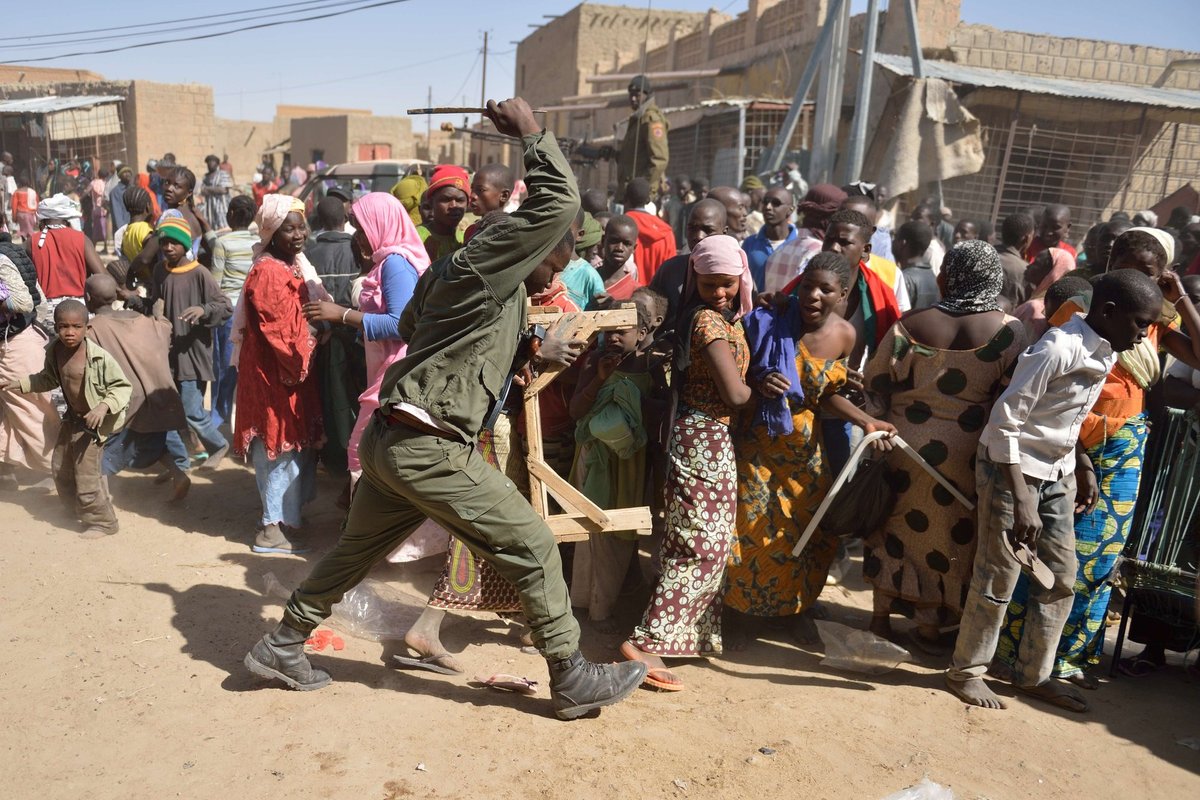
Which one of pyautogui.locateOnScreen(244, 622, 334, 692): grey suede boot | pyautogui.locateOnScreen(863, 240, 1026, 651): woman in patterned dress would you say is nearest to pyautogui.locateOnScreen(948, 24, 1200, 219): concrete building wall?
pyautogui.locateOnScreen(863, 240, 1026, 651): woman in patterned dress

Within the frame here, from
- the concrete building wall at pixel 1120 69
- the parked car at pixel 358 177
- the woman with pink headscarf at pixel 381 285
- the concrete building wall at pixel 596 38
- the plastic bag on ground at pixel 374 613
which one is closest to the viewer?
the plastic bag on ground at pixel 374 613

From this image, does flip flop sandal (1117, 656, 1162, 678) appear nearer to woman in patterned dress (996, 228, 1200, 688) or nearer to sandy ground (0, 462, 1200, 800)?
sandy ground (0, 462, 1200, 800)

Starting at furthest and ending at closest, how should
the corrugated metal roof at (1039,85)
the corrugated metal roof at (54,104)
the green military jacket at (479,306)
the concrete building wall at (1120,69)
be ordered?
the corrugated metal roof at (54,104)
the concrete building wall at (1120,69)
the corrugated metal roof at (1039,85)
the green military jacket at (479,306)

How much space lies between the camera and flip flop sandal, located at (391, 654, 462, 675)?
3.63 m

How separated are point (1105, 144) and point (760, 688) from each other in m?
13.9

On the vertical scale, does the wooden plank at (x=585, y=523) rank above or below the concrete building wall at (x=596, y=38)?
below

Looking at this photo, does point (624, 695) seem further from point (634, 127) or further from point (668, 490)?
point (634, 127)

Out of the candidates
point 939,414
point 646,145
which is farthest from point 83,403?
point 646,145

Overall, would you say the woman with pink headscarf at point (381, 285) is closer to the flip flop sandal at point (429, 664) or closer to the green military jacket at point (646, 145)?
the flip flop sandal at point (429, 664)

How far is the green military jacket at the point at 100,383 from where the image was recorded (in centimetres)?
482

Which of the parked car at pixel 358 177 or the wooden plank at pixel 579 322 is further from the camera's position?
the parked car at pixel 358 177

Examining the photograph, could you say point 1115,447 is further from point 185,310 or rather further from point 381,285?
point 185,310

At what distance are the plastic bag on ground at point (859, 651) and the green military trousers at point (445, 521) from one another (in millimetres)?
1216

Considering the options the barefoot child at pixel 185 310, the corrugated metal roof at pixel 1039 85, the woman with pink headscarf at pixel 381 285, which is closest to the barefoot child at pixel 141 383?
the barefoot child at pixel 185 310
